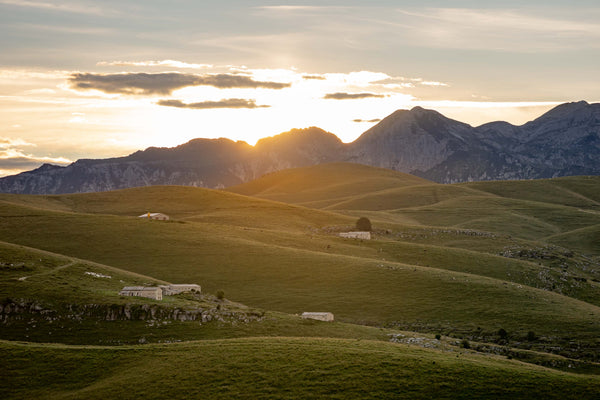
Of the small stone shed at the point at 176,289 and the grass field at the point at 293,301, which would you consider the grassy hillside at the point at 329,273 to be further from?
the small stone shed at the point at 176,289

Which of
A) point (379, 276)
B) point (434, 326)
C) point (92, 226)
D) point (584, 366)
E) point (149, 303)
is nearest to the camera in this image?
Answer: point (584, 366)

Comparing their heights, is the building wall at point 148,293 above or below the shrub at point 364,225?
below

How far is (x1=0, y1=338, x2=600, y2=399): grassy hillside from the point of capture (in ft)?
159

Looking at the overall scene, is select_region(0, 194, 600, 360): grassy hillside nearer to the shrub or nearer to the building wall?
the building wall

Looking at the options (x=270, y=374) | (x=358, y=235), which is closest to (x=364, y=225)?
(x=358, y=235)

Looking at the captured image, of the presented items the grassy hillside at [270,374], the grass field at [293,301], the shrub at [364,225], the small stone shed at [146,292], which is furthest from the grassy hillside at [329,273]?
the grassy hillside at [270,374]

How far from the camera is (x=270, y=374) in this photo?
52469 mm

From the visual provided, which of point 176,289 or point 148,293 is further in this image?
point 176,289

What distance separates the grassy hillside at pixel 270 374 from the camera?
4859 cm

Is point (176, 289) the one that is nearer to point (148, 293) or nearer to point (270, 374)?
point (148, 293)

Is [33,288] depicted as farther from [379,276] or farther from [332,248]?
[332,248]

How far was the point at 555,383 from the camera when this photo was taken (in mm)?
49688

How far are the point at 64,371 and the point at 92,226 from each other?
95.8 m

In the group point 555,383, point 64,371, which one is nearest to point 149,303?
point 64,371
